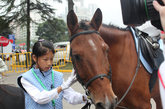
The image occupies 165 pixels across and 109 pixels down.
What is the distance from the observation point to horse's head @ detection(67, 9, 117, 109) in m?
1.59

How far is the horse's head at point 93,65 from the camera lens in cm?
159

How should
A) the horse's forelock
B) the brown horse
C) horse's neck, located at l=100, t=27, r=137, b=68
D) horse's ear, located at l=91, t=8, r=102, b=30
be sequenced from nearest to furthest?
1. the brown horse
2. the horse's forelock
3. horse's ear, located at l=91, t=8, r=102, b=30
4. horse's neck, located at l=100, t=27, r=137, b=68

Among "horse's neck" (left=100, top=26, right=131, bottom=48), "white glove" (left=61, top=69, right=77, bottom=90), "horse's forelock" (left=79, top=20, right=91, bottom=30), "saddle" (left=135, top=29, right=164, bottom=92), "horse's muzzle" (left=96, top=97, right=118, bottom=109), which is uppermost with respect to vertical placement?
"horse's forelock" (left=79, top=20, right=91, bottom=30)

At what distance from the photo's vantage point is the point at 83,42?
1763 millimetres

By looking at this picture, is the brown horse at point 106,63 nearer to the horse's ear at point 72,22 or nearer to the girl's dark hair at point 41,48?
the horse's ear at point 72,22

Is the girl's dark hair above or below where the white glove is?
above

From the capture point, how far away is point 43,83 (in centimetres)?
195

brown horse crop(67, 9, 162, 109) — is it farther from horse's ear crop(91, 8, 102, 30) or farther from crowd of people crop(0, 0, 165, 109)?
crowd of people crop(0, 0, 165, 109)

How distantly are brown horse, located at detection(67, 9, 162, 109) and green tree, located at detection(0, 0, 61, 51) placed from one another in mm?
14556

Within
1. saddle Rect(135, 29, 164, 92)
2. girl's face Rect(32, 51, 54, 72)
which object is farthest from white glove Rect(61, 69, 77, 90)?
saddle Rect(135, 29, 164, 92)

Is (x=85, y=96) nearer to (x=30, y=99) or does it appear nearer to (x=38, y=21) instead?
(x=30, y=99)

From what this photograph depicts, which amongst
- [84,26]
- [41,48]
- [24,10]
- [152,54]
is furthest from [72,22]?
[24,10]

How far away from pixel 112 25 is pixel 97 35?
0.77 m

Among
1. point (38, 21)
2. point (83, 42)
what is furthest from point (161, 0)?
point (38, 21)
